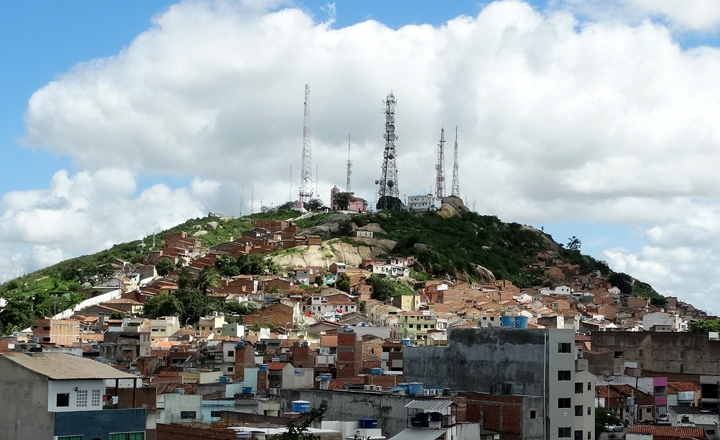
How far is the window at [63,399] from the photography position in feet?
96.0

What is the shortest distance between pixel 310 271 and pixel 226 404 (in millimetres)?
73581

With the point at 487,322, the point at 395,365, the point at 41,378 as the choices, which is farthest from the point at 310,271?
the point at 41,378

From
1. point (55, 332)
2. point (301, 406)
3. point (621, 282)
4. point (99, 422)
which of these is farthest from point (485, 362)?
point (621, 282)

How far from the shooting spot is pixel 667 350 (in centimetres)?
6506

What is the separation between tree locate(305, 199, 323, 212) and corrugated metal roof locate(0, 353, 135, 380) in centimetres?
12687

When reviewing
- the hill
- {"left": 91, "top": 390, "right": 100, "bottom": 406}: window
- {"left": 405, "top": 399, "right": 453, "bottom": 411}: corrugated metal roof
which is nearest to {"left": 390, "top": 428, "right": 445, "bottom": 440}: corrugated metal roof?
{"left": 405, "top": 399, "right": 453, "bottom": 411}: corrugated metal roof

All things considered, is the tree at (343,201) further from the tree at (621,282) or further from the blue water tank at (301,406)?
the blue water tank at (301,406)

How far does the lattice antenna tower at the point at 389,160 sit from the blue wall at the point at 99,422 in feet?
421

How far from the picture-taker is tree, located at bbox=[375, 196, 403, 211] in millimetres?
162250

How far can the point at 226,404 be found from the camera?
4225 centimetres

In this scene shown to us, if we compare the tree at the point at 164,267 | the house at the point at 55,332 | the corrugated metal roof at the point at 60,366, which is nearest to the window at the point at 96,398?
the corrugated metal roof at the point at 60,366

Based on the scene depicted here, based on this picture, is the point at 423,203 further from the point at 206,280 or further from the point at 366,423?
the point at 366,423

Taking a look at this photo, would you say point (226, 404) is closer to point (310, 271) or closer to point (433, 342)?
point (433, 342)

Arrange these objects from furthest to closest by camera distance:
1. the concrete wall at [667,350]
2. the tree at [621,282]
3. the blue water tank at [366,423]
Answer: the tree at [621,282] < the concrete wall at [667,350] < the blue water tank at [366,423]
